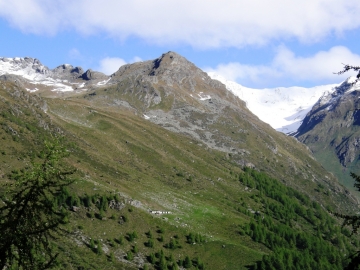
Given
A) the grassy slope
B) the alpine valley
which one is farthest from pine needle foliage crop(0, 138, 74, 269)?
the grassy slope

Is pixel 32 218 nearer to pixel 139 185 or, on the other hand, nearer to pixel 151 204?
pixel 151 204

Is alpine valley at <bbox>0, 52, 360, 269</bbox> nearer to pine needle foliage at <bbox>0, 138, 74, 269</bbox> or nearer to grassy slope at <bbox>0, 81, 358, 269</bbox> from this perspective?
grassy slope at <bbox>0, 81, 358, 269</bbox>

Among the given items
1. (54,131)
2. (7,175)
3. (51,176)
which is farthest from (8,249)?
(54,131)

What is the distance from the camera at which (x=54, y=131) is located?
403ft

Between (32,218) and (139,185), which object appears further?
(139,185)

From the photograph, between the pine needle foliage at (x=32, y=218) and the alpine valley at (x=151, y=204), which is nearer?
the pine needle foliage at (x=32, y=218)

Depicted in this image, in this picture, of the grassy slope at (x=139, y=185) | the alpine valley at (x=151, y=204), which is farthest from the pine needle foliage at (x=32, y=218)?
the grassy slope at (x=139, y=185)

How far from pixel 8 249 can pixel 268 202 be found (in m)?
172

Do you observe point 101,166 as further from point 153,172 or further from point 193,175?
point 193,175

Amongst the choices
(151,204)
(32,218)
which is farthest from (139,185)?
(32,218)

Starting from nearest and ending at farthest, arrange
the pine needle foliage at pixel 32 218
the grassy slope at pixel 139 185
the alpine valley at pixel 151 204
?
1. the pine needle foliage at pixel 32 218
2. the alpine valley at pixel 151 204
3. the grassy slope at pixel 139 185

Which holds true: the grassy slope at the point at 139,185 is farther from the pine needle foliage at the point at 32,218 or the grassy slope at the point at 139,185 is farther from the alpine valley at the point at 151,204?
the pine needle foliage at the point at 32,218

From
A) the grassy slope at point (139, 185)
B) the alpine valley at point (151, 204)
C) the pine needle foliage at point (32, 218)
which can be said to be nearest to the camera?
the pine needle foliage at point (32, 218)

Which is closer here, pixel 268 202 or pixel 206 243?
pixel 206 243
